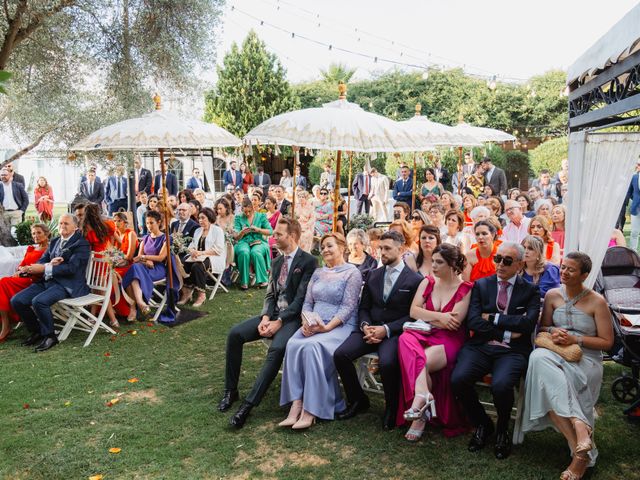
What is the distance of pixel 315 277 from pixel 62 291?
347 centimetres

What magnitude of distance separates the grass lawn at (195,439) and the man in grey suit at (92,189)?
34.3 feet

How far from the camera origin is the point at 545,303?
14.2 ft

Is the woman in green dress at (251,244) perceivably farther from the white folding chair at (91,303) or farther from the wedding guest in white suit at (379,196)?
the wedding guest in white suit at (379,196)

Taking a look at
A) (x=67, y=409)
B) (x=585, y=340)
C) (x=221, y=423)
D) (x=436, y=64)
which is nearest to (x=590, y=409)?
(x=585, y=340)

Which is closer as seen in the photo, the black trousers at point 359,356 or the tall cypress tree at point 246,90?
the black trousers at point 359,356

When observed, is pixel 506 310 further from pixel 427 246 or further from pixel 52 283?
pixel 52 283

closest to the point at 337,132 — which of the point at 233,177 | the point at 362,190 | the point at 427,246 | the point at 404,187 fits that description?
the point at 427,246

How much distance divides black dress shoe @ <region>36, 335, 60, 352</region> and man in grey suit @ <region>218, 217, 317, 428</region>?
277 cm

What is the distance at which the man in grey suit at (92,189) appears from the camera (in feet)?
51.6

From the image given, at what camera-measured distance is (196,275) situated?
28.0 feet

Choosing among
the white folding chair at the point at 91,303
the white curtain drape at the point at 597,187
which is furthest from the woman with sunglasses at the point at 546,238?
the white folding chair at the point at 91,303

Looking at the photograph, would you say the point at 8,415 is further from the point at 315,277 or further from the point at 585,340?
the point at 585,340

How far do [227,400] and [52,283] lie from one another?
3269 millimetres

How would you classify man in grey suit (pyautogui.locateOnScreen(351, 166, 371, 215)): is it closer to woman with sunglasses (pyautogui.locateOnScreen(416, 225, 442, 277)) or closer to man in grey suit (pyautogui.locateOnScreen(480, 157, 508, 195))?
man in grey suit (pyautogui.locateOnScreen(480, 157, 508, 195))
